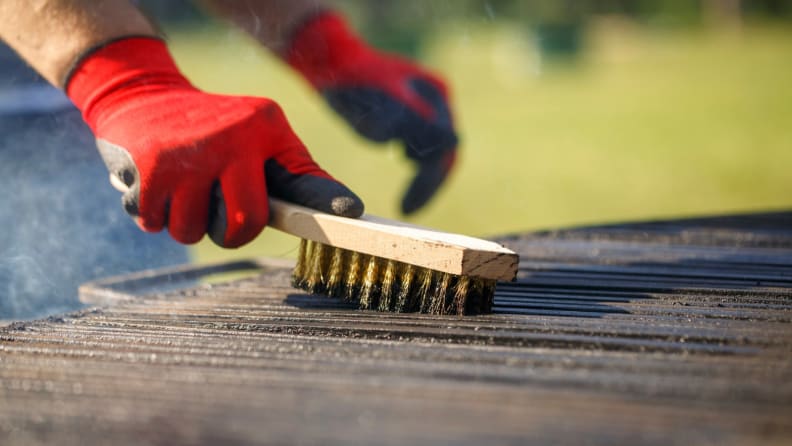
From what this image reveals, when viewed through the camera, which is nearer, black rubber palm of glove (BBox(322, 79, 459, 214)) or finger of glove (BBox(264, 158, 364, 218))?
finger of glove (BBox(264, 158, 364, 218))

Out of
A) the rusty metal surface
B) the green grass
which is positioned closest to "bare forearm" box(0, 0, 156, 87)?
the rusty metal surface

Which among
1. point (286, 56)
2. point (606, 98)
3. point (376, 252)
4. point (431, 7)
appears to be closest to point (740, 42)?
point (606, 98)

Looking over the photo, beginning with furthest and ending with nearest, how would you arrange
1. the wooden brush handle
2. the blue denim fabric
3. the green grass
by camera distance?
1. the green grass
2. the blue denim fabric
3. the wooden brush handle

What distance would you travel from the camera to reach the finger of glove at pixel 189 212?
2035 mm

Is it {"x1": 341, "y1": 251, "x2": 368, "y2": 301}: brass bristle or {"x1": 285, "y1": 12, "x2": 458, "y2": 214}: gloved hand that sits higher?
{"x1": 285, "y1": 12, "x2": 458, "y2": 214}: gloved hand

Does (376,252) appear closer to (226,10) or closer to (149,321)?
(149,321)

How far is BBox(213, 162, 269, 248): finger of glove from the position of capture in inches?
79.2

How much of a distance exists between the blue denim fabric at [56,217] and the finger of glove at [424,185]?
38.9 inches

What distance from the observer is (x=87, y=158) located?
3156 mm

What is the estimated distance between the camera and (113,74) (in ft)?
7.39

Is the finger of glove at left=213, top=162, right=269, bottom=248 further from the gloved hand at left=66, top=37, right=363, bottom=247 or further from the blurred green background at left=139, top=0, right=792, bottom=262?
the blurred green background at left=139, top=0, right=792, bottom=262

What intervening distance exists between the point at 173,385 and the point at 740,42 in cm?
2414

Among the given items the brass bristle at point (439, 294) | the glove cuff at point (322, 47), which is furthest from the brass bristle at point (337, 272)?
the glove cuff at point (322, 47)

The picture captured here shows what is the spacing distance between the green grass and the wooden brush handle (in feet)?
5.71
